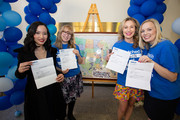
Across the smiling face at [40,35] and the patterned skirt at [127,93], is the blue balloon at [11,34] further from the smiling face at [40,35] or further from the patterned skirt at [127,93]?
the patterned skirt at [127,93]

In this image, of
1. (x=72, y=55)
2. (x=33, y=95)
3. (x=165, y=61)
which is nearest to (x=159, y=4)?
(x=165, y=61)

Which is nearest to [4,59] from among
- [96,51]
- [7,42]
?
[7,42]

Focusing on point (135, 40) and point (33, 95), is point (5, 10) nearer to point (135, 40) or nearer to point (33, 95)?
point (33, 95)

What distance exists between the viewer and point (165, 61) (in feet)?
3.26

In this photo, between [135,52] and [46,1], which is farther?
[46,1]

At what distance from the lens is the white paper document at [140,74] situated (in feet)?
3.62

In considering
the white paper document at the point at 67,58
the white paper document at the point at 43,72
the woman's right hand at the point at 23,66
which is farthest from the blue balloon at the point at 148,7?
the woman's right hand at the point at 23,66

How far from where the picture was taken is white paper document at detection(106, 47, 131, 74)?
128cm

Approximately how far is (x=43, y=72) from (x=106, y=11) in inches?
99.9

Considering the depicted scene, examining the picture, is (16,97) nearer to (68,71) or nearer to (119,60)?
(68,71)

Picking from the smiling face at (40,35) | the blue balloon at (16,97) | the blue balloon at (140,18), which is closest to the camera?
Result: the smiling face at (40,35)

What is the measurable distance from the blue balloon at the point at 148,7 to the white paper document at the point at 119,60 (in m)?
1.22

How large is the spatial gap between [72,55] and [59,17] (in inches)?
81.0

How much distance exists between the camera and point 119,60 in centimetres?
130
